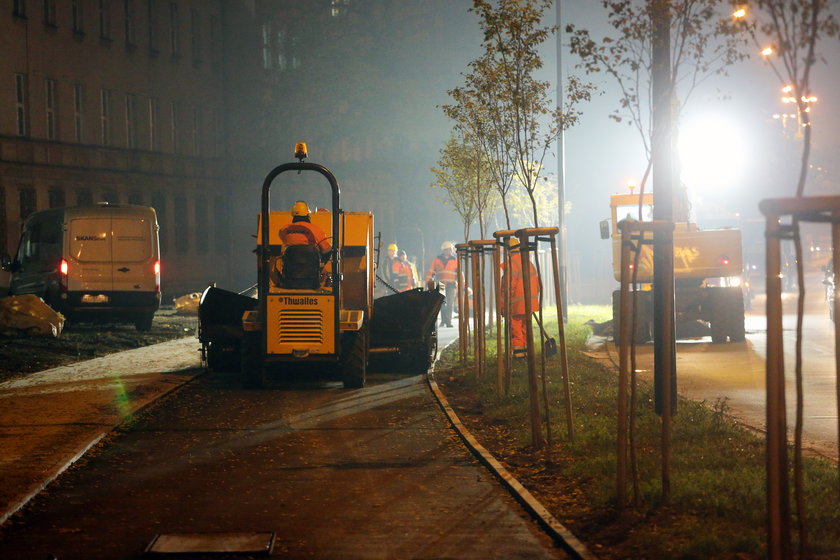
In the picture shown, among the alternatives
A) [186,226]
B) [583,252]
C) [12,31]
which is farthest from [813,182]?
[12,31]

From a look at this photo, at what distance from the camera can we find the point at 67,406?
1308 centimetres

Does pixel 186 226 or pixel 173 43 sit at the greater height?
pixel 173 43

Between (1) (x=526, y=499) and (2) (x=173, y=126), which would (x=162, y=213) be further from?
(1) (x=526, y=499)

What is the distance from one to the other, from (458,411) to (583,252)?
7524 cm

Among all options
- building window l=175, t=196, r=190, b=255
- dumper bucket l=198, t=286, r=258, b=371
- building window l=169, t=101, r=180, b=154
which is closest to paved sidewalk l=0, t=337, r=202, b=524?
dumper bucket l=198, t=286, r=258, b=371

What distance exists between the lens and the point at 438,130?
6188 cm

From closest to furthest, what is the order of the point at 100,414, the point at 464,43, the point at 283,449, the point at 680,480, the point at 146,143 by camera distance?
the point at 680,480
the point at 283,449
the point at 100,414
the point at 146,143
the point at 464,43

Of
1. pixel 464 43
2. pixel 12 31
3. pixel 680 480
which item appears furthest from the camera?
pixel 464 43

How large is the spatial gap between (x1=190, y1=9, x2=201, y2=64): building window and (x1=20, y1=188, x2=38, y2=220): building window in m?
12.6

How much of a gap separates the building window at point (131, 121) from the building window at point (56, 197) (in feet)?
16.1

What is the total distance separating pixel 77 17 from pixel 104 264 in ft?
68.0

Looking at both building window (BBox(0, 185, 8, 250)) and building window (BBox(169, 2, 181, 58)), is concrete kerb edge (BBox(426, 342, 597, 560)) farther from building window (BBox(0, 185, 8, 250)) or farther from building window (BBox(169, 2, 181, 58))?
building window (BBox(169, 2, 181, 58))

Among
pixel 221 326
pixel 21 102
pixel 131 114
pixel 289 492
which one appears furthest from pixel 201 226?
pixel 289 492

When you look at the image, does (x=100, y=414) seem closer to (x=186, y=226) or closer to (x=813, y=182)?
(x=186, y=226)
